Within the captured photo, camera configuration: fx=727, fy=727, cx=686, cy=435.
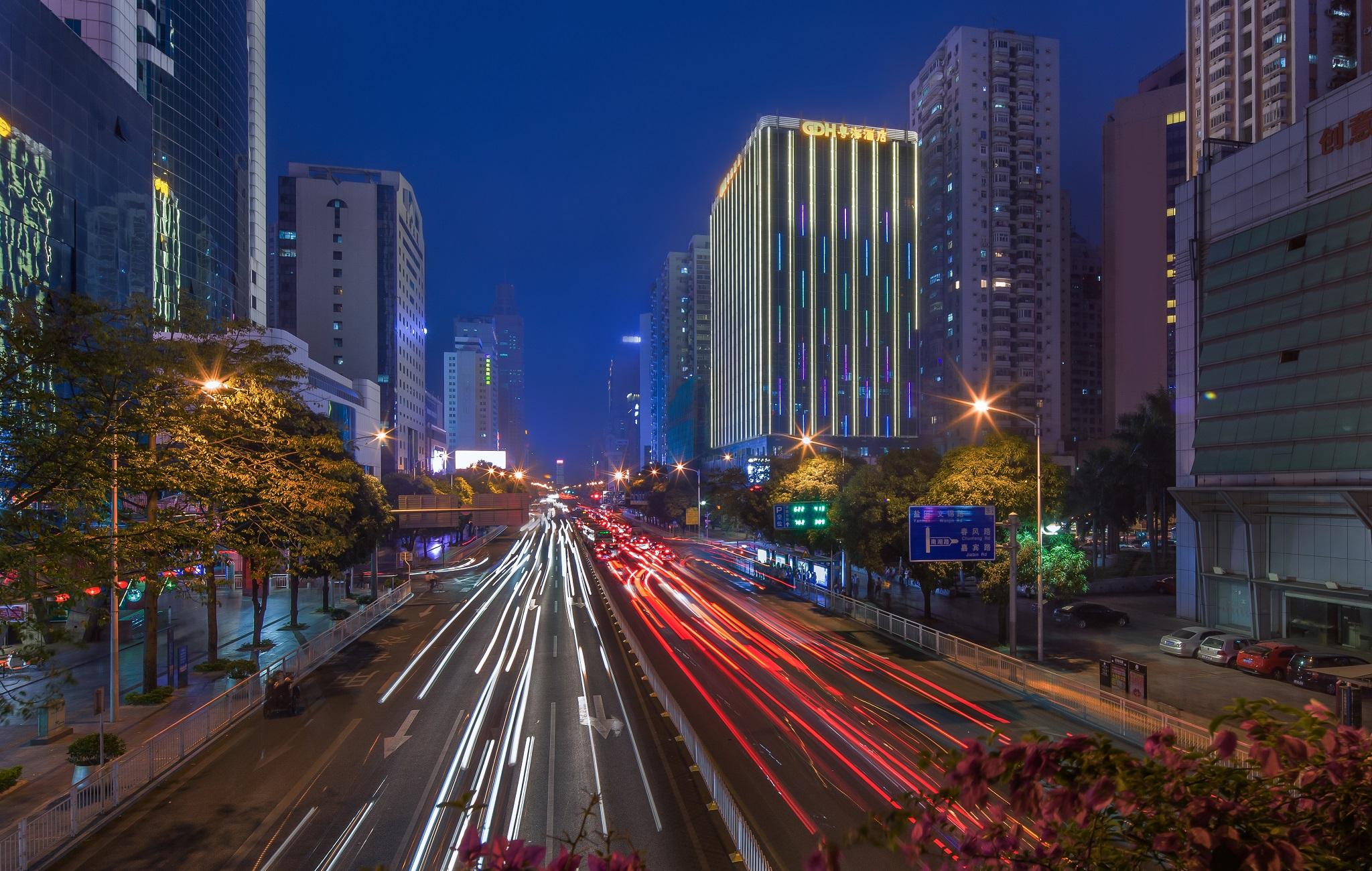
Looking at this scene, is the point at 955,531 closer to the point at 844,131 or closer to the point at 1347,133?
the point at 1347,133

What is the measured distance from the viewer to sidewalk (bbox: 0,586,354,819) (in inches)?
635

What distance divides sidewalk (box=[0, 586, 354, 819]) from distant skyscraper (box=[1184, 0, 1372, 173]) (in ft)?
302

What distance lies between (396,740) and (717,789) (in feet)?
30.8

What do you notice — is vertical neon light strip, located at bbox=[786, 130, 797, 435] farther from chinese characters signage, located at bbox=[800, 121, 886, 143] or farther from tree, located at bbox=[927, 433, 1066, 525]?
tree, located at bbox=[927, 433, 1066, 525]

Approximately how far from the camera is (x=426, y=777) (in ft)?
53.5

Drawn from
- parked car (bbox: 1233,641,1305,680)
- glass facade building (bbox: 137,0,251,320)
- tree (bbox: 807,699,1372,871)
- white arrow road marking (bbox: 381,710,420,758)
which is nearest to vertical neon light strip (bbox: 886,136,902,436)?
glass facade building (bbox: 137,0,251,320)

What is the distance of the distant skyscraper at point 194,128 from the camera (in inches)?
2403

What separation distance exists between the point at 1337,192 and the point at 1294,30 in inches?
2723

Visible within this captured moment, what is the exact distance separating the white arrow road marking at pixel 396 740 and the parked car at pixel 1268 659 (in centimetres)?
2853

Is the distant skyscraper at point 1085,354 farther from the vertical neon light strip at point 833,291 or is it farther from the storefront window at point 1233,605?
the storefront window at point 1233,605

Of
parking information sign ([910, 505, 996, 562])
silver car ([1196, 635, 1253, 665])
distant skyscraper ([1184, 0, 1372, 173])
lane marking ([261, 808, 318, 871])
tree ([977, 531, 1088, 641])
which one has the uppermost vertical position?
distant skyscraper ([1184, 0, 1372, 173])

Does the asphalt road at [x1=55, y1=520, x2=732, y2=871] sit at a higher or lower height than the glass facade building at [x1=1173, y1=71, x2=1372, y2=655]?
lower

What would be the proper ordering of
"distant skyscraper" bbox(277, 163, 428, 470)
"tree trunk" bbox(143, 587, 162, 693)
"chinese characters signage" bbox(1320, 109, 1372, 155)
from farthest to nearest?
1. "distant skyscraper" bbox(277, 163, 428, 470)
2. "chinese characters signage" bbox(1320, 109, 1372, 155)
3. "tree trunk" bbox(143, 587, 162, 693)

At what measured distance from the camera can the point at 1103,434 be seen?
13625 cm
